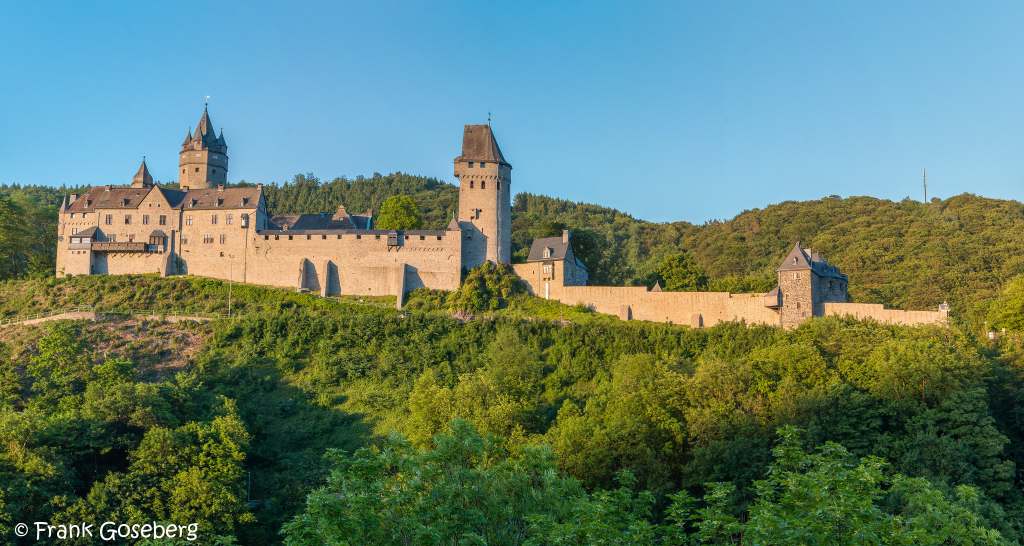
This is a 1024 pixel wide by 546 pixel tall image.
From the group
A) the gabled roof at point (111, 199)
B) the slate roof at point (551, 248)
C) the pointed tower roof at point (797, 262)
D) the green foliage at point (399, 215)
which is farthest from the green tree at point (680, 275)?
the gabled roof at point (111, 199)

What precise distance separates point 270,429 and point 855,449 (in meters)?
23.1

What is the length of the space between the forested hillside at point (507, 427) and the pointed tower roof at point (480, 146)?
24.1 feet

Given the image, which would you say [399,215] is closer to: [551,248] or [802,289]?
[551,248]

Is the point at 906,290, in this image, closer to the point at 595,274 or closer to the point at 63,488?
the point at 595,274

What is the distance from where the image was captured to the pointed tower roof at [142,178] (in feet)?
207

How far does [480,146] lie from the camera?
5584 centimetres

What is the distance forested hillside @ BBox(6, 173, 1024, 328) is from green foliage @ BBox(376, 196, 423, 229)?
660cm

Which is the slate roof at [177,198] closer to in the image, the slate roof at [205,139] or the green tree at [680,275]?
the slate roof at [205,139]

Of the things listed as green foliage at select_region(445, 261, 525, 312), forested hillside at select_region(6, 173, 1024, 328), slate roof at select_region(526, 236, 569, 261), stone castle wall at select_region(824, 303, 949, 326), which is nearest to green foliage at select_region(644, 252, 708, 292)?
forested hillside at select_region(6, 173, 1024, 328)

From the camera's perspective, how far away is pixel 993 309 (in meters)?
48.8

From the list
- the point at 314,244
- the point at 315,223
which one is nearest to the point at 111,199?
the point at 315,223

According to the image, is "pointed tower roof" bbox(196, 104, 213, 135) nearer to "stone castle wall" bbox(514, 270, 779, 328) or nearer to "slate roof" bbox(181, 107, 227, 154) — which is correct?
"slate roof" bbox(181, 107, 227, 154)

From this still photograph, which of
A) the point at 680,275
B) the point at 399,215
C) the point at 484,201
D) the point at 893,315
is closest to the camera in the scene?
the point at 893,315

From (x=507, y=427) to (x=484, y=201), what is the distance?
20197mm
